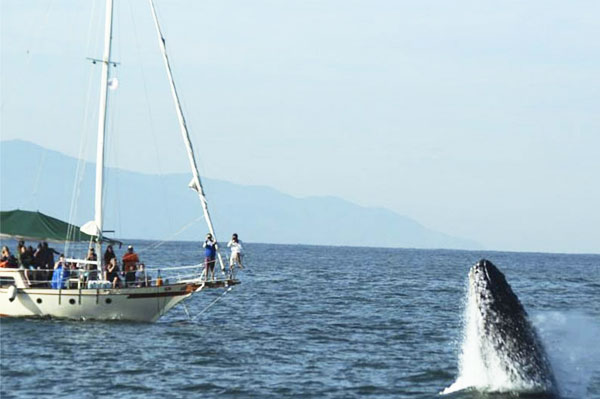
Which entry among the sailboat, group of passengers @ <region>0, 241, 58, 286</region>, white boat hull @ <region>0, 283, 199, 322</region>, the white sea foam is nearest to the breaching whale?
the white sea foam

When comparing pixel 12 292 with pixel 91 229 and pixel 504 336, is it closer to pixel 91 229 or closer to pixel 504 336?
pixel 91 229

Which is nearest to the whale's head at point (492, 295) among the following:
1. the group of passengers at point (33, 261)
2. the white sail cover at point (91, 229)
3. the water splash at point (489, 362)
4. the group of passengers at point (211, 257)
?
the water splash at point (489, 362)

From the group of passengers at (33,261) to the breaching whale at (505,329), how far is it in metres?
22.2

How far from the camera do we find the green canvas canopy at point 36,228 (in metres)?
42.3

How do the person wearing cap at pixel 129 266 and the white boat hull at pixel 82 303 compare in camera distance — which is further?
the person wearing cap at pixel 129 266

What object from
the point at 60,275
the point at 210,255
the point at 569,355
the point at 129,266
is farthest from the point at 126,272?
the point at 569,355

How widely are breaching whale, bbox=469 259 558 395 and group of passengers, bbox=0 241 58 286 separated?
2216 centimetres

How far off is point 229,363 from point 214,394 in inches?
205

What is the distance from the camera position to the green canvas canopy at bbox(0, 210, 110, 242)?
42312 millimetres

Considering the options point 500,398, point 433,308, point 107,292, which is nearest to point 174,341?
point 107,292

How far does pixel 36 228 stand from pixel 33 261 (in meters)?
1.33

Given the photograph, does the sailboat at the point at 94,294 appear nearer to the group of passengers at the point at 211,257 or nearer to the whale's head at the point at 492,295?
the group of passengers at the point at 211,257

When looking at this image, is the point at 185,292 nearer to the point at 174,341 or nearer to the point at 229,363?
the point at 174,341

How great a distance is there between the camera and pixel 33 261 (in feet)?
140
